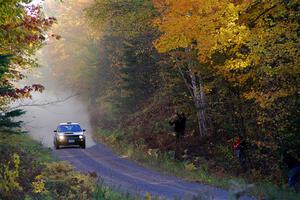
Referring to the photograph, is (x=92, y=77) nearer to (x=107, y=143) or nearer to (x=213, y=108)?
(x=107, y=143)

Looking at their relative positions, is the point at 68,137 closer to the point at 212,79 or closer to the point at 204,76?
the point at 212,79

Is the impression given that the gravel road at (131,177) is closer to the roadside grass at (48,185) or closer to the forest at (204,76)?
the roadside grass at (48,185)

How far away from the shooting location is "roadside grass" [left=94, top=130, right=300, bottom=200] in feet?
47.9

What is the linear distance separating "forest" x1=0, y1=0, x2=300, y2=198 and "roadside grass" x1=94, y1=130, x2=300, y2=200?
0.27 m

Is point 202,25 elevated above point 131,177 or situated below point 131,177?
above

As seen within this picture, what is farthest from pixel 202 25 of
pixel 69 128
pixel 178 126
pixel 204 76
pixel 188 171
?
pixel 69 128

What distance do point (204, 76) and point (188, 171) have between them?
4.73m

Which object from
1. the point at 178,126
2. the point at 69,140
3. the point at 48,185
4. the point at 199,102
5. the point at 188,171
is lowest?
the point at 48,185

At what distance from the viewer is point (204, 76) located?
22.0m

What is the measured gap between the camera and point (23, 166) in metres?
14.7

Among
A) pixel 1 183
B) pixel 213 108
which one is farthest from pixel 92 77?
pixel 1 183

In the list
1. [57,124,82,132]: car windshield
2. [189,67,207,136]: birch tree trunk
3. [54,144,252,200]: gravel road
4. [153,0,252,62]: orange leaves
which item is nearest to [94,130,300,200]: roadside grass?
[54,144,252,200]: gravel road

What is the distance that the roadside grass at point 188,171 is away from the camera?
47.9ft

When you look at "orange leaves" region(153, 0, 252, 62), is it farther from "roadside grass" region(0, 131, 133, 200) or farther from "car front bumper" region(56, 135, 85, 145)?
"car front bumper" region(56, 135, 85, 145)
